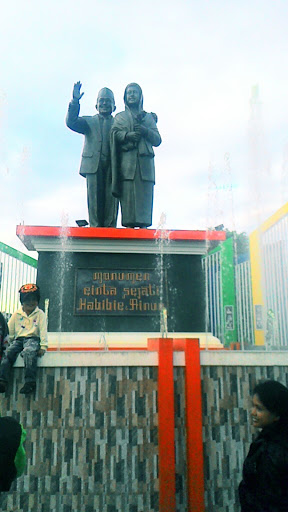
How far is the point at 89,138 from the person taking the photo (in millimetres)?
7004

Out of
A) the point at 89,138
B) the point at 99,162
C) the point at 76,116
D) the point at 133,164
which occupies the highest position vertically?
the point at 76,116

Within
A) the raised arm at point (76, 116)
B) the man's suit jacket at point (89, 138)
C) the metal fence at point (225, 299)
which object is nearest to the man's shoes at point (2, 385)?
the man's suit jacket at point (89, 138)

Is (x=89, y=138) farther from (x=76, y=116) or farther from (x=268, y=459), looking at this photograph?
(x=268, y=459)

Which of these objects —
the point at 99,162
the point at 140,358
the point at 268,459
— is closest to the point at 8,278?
the point at 99,162

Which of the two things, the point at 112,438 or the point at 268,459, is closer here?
the point at 268,459

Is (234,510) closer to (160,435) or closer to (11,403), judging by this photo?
(160,435)

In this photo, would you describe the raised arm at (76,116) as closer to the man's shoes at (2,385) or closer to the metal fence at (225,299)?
the metal fence at (225,299)

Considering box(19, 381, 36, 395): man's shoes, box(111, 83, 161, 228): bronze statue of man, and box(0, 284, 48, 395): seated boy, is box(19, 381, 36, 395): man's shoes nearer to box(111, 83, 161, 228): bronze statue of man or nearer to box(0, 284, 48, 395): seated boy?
box(0, 284, 48, 395): seated boy

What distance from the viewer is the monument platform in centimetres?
575

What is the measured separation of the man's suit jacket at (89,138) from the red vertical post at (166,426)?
11.7 feet

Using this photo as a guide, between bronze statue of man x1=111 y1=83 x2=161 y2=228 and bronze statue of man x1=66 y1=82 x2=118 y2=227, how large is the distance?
1.19 feet

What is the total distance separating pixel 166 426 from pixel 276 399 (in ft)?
5.52

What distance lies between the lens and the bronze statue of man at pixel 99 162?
269 inches

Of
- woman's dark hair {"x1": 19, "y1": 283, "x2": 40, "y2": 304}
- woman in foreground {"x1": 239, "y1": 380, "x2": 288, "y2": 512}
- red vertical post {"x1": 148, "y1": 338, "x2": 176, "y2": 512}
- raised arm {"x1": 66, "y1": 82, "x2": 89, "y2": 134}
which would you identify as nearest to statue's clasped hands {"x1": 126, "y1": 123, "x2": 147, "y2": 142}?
raised arm {"x1": 66, "y1": 82, "x2": 89, "y2": 134}
